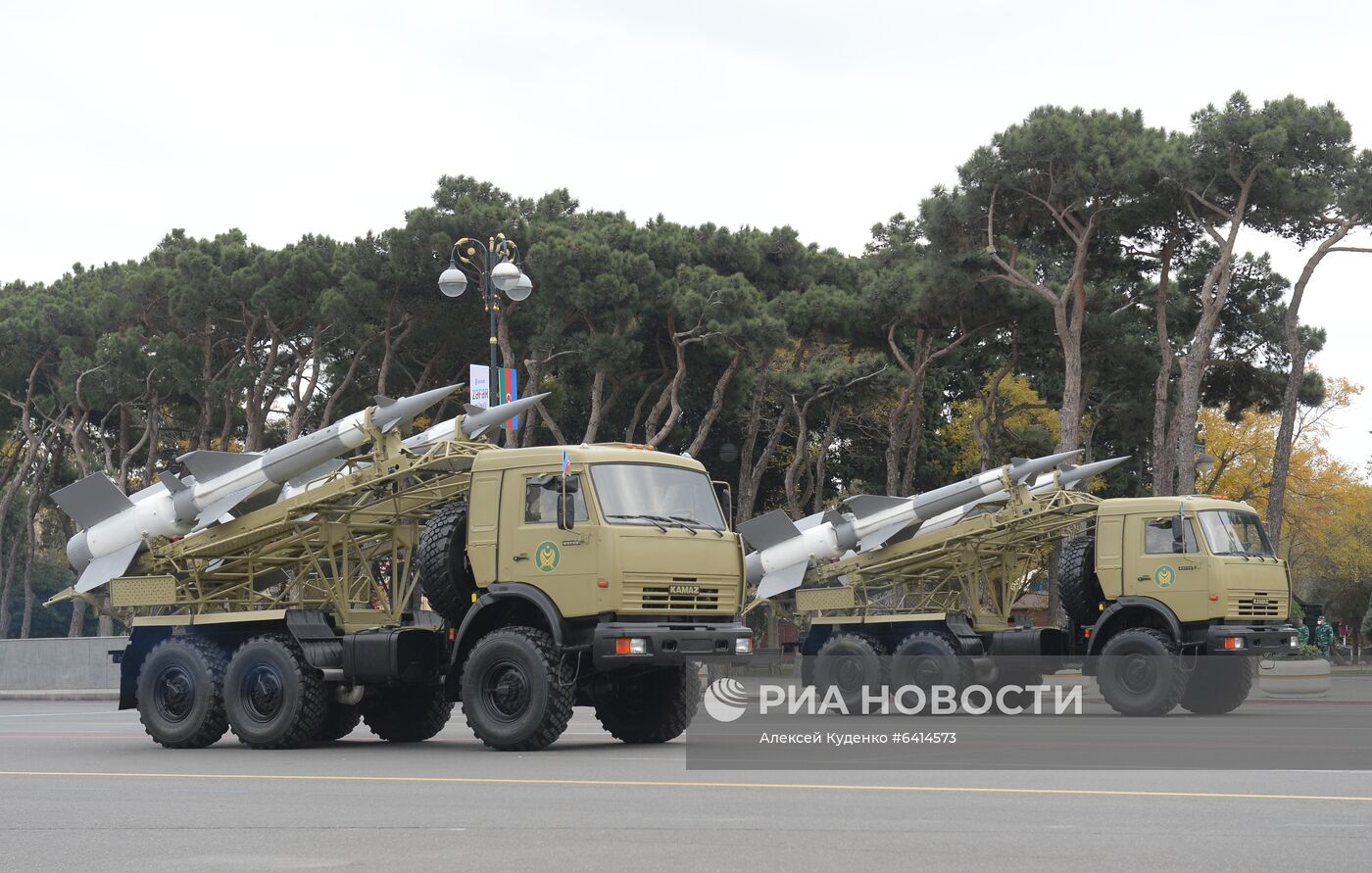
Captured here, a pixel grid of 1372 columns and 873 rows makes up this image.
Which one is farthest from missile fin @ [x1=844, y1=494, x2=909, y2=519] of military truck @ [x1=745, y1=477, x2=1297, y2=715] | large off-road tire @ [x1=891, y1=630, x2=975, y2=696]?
large off-road tire @ [x1=891, y1=630, x2=975, y2=696]

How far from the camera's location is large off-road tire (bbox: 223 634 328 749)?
1780 cm

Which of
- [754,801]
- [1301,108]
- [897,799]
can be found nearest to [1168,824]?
[897,799]

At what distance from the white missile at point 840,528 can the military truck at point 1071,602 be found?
30cm

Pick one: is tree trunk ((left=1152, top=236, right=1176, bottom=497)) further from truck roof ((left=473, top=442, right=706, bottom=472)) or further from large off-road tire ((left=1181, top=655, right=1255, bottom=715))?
truck roof ((left=473, top=442, right=706, bottom=472))

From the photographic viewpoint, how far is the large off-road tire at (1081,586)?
973 inches

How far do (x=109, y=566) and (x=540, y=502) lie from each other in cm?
598

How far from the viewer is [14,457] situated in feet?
197

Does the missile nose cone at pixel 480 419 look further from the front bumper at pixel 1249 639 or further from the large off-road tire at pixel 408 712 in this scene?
the front bumper at pixel 1249 639

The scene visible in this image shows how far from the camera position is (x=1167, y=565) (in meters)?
23.7

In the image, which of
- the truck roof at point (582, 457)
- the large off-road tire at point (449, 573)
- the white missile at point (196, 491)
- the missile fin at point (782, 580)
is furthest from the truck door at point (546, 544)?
the missile fin at point (782, 580)

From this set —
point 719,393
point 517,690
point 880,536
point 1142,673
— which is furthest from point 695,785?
point 719,393

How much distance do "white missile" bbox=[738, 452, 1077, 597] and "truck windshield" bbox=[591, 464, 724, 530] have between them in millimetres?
9101

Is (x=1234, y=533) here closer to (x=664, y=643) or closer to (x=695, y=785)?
A: (x=664, y=643)

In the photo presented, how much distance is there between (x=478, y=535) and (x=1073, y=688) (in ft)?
41.6
